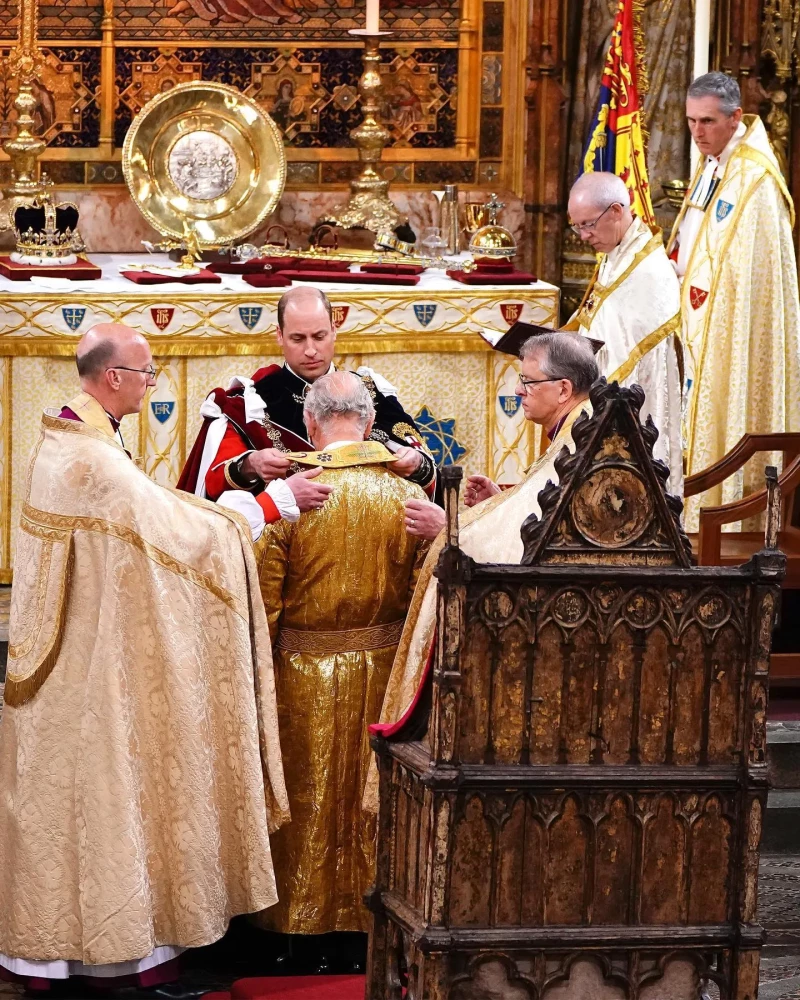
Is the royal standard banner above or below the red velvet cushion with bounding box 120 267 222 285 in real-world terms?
above

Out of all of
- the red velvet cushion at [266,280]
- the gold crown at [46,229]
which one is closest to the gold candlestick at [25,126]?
the gold crown at [46,229]

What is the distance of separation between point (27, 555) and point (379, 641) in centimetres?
99

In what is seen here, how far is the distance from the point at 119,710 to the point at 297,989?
2.79 feet

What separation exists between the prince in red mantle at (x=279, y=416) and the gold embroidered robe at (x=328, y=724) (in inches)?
18.0

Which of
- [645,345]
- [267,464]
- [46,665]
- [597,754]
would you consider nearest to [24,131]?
[645,345]

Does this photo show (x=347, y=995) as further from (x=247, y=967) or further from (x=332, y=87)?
(x=332, y=87)

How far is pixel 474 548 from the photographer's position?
443 cm

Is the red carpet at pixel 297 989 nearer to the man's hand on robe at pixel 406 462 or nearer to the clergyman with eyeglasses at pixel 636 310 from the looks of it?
the man's hand on robe at pixel 406 462

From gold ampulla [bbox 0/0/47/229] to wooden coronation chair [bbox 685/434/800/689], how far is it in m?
3.58

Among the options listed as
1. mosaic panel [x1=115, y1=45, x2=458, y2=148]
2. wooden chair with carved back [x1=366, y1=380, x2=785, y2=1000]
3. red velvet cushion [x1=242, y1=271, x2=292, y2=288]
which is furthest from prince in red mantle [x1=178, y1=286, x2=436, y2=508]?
mosaic panel [x1=115, y1=45, x2=458, y2=148]

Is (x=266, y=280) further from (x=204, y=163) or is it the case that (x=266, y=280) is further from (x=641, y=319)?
(x=641, y=319)

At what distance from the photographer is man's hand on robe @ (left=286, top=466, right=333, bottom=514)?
4.86m

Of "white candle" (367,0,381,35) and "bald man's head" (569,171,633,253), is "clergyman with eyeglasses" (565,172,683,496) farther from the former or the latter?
"white candle" (367,0,381,35)

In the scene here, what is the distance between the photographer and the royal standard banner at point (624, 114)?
8.44 m
